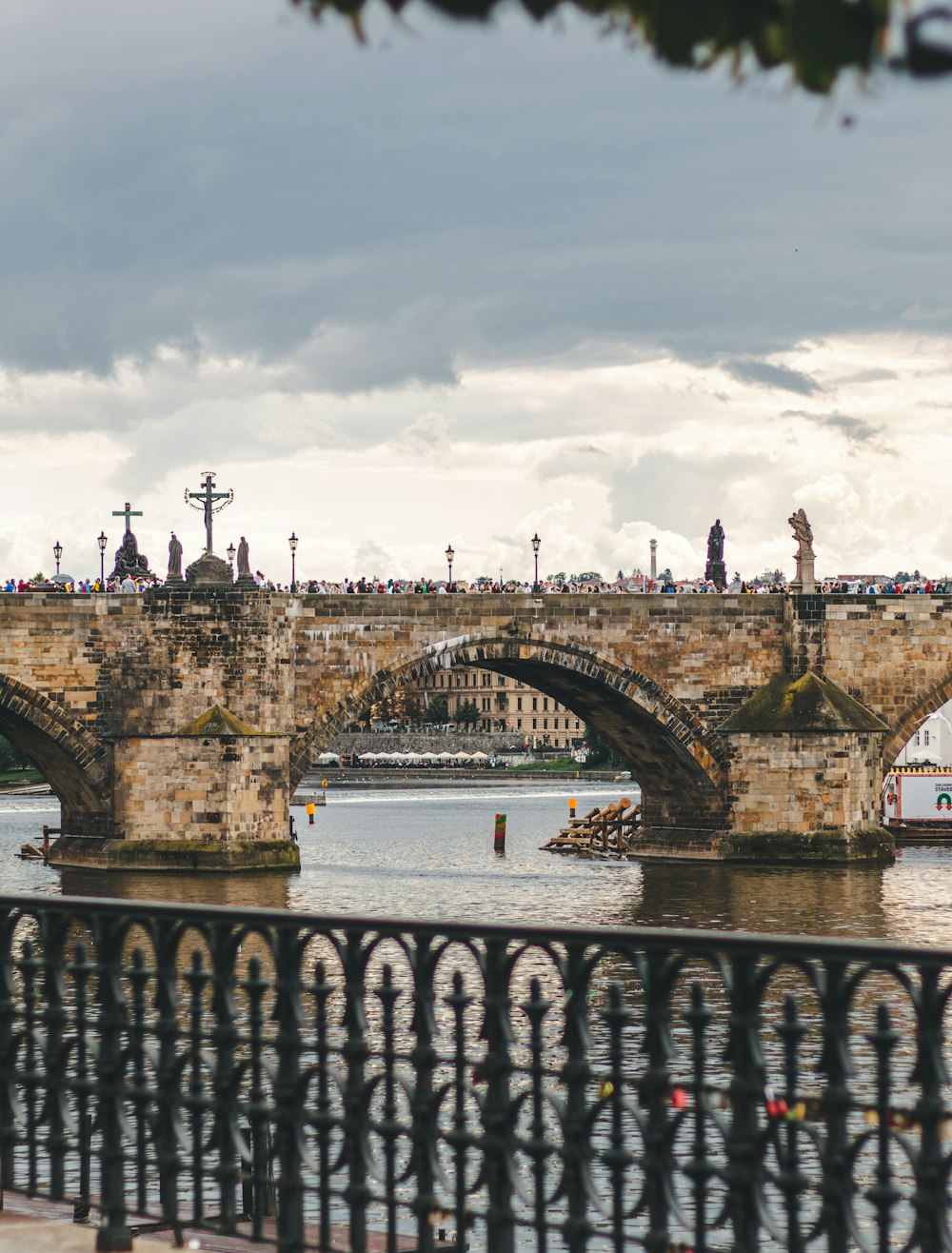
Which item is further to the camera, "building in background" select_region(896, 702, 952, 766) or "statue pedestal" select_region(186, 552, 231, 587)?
"building in background" select_region(896, 702, 952, 766)

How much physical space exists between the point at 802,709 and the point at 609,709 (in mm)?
4794

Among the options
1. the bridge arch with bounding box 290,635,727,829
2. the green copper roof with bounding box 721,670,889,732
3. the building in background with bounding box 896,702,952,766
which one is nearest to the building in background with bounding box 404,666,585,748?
the building in background with bounding box 896,702,952,766

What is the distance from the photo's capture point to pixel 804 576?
43188 millimetres

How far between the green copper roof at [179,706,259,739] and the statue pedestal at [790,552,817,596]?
12.7 metres

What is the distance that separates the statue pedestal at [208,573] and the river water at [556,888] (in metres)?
5.81

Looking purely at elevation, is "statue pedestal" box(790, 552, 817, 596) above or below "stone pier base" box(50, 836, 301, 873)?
above

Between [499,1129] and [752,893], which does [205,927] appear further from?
[752,893]

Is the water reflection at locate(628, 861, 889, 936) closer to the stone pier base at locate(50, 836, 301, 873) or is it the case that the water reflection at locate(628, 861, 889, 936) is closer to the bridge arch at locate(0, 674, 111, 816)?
the stone pier base at locate(50, 836, 301, 873)

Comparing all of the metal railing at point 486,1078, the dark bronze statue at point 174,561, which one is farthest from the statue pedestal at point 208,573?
the metal railing at point 486,1078

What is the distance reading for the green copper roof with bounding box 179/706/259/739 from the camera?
3803 cm

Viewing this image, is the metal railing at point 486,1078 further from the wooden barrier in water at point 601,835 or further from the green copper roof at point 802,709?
the wooden barrier in water at point 601,835

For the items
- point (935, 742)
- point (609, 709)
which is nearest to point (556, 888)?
point (609, 709)

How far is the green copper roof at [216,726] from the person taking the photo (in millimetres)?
38031

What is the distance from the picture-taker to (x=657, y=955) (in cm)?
544
